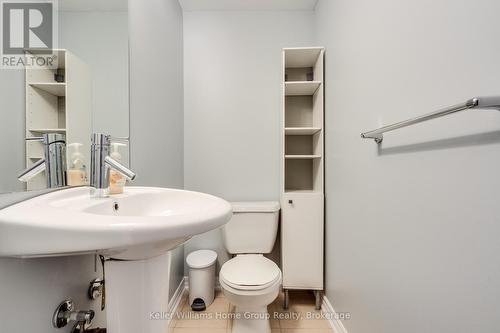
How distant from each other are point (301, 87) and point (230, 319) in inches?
65.9

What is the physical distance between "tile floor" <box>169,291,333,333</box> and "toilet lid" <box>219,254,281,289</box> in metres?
0.42

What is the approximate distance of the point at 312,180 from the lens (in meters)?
1.77

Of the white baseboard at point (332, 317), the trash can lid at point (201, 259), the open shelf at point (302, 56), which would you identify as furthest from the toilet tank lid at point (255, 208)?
the open shelf at point (302, 56)

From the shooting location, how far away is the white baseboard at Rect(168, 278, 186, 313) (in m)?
1.45

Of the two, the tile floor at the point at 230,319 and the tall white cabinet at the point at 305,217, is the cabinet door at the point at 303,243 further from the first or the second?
the tile floor at the point at 230,319

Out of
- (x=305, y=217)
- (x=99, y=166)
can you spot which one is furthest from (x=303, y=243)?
(x=99, y=166)

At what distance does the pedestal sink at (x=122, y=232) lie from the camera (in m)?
0.40

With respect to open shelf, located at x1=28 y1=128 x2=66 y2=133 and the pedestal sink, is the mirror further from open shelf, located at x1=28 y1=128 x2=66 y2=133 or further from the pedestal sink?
the pedestal sink

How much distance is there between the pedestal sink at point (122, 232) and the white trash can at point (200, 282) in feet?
2.72

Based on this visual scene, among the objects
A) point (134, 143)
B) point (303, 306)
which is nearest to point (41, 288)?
point (134, 143)

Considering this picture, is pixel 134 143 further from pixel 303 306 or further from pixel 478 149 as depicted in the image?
pixel 303 306

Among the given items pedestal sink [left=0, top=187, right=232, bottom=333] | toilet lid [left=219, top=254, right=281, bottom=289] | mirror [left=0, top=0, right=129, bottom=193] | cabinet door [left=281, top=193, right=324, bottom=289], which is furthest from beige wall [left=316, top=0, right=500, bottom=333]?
mirror [left=0, top=0, right=129, bottom=193]

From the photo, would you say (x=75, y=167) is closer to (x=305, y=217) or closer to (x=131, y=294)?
(x=131, y=294)

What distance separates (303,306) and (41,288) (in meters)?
1.52
